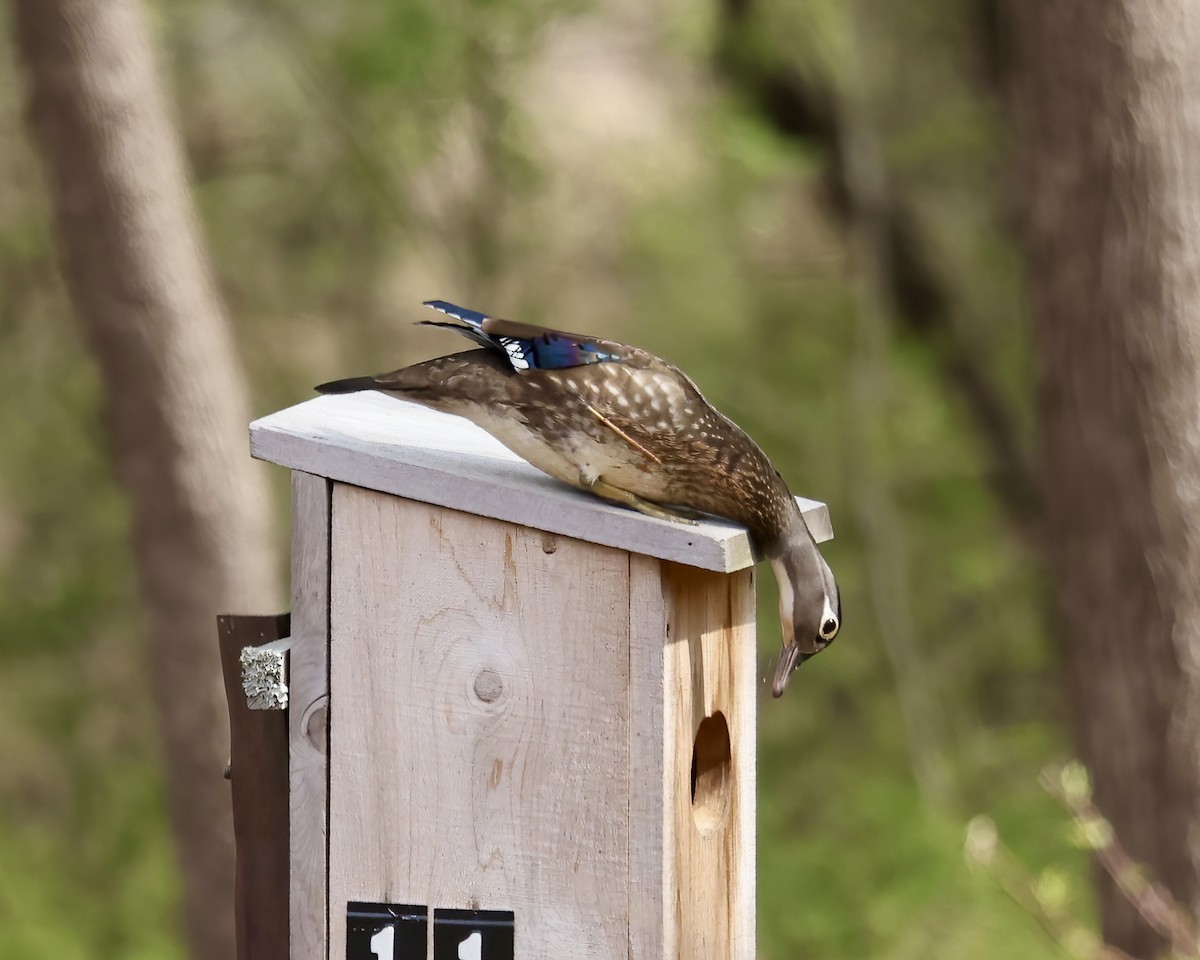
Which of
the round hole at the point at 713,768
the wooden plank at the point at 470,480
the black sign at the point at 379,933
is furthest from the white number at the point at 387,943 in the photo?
the wooden plank at the point at 470,480

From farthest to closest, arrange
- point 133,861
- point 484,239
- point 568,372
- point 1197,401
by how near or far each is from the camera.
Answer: point 133,861 → point 484,239 → point 1197,401 → point 568,372

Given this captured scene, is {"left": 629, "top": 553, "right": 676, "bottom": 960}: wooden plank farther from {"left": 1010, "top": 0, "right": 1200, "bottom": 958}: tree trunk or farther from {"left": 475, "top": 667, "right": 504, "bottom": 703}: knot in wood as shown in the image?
{"left": 1010, "top": 0, "right": 1200, "bottom": 958}: tree trunk

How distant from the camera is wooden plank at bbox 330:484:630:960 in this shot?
1.97 metres

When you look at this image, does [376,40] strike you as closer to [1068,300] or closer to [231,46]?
[231,46]

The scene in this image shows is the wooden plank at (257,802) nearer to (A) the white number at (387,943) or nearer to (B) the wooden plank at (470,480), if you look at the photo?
(A) the white number at (387,943)

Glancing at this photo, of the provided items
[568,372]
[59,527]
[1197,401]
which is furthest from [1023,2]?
[59,527]

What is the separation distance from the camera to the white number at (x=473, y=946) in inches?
80.4

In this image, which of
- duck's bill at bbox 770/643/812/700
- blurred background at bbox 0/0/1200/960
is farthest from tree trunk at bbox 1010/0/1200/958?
blurred background at bbox 0/0/1200/960

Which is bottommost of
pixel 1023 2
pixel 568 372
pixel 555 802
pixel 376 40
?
pixel 555 802

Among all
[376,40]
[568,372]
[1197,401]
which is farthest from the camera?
[376,40]

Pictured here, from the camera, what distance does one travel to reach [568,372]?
75.3 inches

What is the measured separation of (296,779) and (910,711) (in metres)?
6.21

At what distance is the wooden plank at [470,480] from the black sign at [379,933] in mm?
586

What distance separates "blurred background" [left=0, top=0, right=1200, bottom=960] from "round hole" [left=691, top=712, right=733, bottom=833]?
5.10 meters
